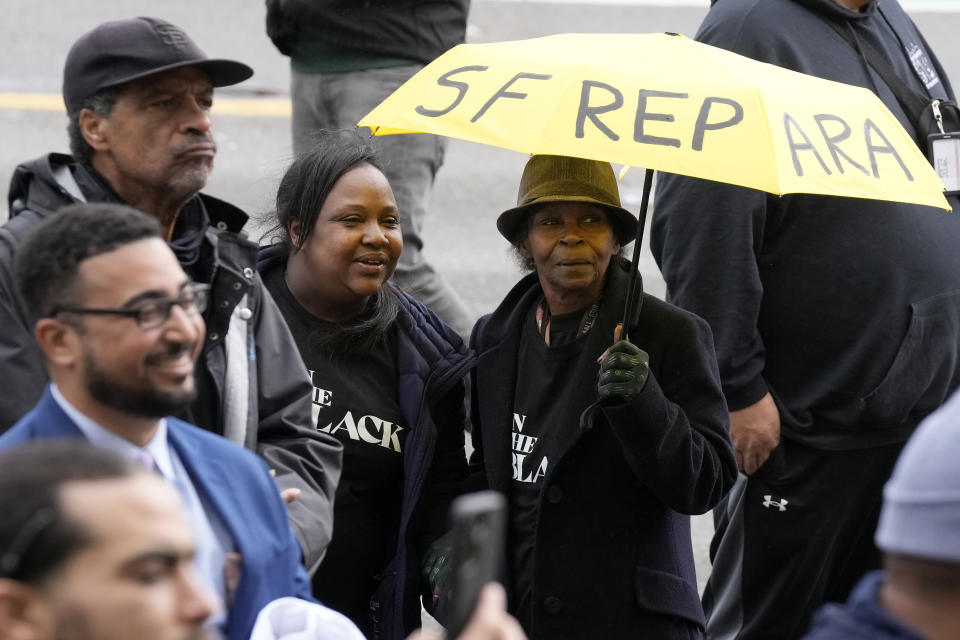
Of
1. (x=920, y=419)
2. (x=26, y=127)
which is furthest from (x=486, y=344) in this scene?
(x=26, y=127)

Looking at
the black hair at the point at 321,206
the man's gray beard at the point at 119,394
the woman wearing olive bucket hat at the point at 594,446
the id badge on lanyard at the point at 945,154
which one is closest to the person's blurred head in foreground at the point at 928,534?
the man's gray beard at the point at 119,394

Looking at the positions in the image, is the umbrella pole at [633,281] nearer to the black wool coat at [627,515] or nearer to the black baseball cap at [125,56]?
the black wool coat at [627,515]

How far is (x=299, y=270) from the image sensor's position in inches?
169

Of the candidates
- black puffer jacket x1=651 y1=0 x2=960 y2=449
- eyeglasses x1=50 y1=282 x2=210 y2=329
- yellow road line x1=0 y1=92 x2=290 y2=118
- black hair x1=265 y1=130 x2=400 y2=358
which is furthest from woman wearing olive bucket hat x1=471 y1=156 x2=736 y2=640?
yellow road line x1=0 y1=92 x2=290 y2=118

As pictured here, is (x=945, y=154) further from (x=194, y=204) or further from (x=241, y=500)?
(x=241, y=500)

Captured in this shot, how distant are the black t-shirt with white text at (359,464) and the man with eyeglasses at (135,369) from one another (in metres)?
1.05

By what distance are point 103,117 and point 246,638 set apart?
1.51m

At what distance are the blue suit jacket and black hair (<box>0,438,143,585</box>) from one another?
0.71 metres

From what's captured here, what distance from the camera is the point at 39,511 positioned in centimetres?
205

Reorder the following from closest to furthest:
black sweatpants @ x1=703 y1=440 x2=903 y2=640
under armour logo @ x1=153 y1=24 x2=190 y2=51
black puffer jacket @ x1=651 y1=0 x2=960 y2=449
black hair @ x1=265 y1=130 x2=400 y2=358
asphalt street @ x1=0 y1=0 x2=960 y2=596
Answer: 1. under armour logo @ x1=153 y1=24 x2=190 y2=51
2. black hair @ x1=265 y1=130 x2=400 y2=358
3. black puffer jacket @ x1=651 y1=0 x2=960 y2=449
4. black sweatpants @ x1=703 y1=440 x2=903 y2=640
5. asphalt street @ x1=0 y1=0 x2=960 y2=596

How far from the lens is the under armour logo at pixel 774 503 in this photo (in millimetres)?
4602

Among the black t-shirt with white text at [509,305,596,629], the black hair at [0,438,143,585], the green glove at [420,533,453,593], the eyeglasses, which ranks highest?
the black hair at [0,438,143,585]

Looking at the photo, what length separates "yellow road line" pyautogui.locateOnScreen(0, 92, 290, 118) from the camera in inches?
438

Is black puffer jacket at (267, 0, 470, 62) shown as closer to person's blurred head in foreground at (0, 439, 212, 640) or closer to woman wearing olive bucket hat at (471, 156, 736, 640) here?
woman wearing olive bucket hat at (471, 156, 736, 640)
